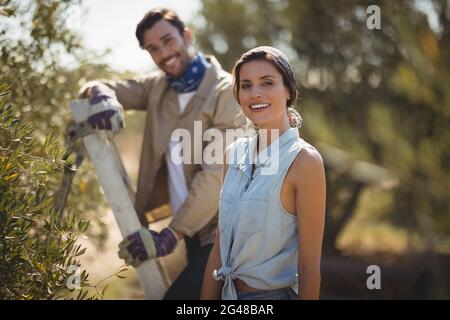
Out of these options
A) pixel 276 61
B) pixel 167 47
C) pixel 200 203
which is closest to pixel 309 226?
pixel 276 61

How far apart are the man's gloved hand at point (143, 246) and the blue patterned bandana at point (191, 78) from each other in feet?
2.91

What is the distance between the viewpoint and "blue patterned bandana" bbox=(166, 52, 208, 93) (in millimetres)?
3551

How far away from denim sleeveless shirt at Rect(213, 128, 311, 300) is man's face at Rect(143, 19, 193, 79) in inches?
47.4

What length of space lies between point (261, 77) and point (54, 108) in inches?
84.8

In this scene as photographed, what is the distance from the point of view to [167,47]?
138 inches

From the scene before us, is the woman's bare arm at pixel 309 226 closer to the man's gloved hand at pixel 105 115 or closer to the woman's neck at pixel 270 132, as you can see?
the woman's neck at pixel 270 132

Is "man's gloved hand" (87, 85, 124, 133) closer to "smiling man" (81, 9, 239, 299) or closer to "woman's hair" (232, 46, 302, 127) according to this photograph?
"smiling man" (81, 9, 239, 299)

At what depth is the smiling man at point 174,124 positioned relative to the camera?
10.7 feet

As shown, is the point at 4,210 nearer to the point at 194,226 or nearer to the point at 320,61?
the point at 194,226

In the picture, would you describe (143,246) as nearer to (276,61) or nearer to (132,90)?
(132,90)

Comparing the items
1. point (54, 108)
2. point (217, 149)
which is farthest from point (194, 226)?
point (54, 108)

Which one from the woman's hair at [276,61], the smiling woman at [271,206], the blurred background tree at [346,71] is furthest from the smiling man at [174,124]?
the blurred background tree at [346,71]

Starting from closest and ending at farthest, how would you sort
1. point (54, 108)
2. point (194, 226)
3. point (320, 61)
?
point (194, 226), point (54, 108), point (320, 61)
